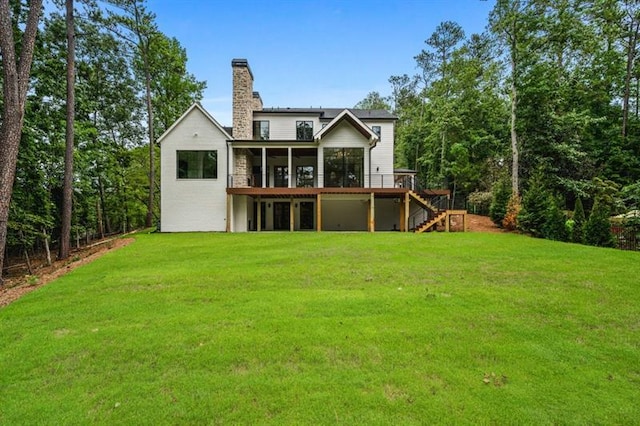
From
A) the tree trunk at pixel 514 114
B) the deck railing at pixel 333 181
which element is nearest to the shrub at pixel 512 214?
the tree trunk at pixel 514 114

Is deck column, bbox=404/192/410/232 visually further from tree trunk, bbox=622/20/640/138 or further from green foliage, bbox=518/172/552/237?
tree trunk, bbox=622/20/640/138

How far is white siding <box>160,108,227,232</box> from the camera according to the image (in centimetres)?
1734

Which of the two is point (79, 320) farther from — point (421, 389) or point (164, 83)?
point (164, 83)

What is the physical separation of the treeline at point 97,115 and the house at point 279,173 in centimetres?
407

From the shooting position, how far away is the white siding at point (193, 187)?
17.3 metres

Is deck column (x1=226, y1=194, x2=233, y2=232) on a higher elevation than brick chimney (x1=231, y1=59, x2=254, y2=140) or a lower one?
lower

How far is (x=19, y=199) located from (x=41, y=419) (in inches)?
504

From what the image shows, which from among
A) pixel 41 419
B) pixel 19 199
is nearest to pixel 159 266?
pixel 41 419

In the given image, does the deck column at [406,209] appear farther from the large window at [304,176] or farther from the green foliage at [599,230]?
the green foliage at [599,230]

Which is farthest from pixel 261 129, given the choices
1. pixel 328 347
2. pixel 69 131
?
pixel 328 347

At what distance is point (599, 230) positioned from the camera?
1255 cm

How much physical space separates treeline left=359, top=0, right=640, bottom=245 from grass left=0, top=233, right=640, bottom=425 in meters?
11.0

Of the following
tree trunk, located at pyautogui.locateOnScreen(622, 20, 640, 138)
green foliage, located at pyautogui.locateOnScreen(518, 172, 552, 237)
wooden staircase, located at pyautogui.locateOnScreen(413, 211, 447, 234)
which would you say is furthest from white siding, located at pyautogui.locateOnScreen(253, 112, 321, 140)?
tree trunk, located at pyautogui.locateOnScreen(622, 20, 640, 138)

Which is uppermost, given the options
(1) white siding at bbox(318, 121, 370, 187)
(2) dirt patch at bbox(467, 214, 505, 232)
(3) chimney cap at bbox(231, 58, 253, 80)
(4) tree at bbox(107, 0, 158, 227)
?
(4) tree at bbox(107, 0, 158, 227)
